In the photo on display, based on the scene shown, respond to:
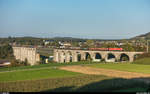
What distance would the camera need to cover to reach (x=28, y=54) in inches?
3223

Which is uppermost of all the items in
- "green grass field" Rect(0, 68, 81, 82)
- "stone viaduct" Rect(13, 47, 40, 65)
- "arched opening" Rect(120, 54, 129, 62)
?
"green grass field" Rect(0, 68, 81, 82)

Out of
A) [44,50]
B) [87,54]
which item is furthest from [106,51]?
[44,50]

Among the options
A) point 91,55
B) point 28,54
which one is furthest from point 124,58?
point 28,54

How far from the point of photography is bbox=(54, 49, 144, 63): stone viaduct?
55550 mm

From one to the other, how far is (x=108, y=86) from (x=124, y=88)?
125 cm

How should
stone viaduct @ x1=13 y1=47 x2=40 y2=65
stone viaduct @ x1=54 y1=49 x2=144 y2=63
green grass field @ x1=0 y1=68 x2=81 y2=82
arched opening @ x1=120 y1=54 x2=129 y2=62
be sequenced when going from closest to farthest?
1. green grass field @ x1=0 y1=68 x2=81 y2=82
2. stone viaduct @ x1=54 y1=49 x2=144 y2=63
3. arched opening @ x1=120 y1=54 x2=129 y2=62
4. stone viaduct @ x1=13 y1=47 x2=40 y2=65

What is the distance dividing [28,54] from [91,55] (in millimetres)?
28110

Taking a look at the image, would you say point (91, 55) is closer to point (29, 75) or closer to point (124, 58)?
point (124, 58)

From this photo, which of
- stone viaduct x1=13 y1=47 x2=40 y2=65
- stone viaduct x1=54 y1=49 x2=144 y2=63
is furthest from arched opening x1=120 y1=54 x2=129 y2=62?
stone viaduct x1=13 y1=47 x2=40 y2=65

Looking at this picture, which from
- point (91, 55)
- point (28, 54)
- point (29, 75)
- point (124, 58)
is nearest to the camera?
point (29, 75)

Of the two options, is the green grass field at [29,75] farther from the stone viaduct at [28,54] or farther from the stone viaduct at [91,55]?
the stone viaduct at [28,54]

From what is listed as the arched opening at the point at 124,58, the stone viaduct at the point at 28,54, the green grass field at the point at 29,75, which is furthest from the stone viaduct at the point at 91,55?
the green grass field at the point at 29,75

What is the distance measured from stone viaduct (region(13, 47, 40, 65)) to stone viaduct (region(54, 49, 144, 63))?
6.45m

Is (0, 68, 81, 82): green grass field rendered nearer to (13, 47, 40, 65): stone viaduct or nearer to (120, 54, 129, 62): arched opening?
(120, 54, 129, 62): arched opening
